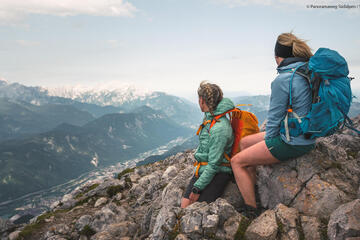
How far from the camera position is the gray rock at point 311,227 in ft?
19.5

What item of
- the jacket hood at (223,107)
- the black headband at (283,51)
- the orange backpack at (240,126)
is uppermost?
the black headband at (283,51)

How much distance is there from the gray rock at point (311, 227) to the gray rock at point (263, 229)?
80cm

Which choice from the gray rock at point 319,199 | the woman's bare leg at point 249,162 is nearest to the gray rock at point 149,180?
the woman's bare leg at point 249,162

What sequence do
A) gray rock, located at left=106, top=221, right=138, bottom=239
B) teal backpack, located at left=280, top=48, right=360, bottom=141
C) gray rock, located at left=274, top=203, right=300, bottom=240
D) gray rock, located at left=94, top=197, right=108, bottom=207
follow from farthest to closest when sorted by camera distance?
gray rock, located at left=94, top=197, right=108, bottom=207 → gray rock, located at left=106, top=221, right=138, bottom=239 → gray rock, located at left=274, top=203, right=300, bottom=240 → teal backpack, located at left=280, top=48, right=360, bottom=141

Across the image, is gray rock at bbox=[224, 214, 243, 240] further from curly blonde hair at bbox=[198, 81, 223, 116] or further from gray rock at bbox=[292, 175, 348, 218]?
curly blonde hair at bbox=[198, 81, 223, 116]

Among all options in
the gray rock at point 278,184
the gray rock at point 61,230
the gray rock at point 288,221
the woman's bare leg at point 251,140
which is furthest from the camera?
the gray rock at point 61,230

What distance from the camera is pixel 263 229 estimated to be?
627cm

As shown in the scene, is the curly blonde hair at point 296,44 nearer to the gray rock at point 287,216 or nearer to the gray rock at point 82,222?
the gray rock at point 287,216

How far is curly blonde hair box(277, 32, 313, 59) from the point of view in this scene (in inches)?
245

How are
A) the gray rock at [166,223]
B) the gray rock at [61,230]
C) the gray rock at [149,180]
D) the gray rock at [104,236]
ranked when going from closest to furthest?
the gray rock at [166,223]
the gray rock at [104,236]
the gray rock at [61,230]
the gray rock at [149,180]

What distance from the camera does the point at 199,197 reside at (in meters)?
8.02

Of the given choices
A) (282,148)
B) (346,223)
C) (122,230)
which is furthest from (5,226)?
(346,223)

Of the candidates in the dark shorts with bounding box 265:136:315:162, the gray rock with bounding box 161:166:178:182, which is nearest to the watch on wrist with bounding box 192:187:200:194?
the dark shorts with bounding box 265:136:315:162

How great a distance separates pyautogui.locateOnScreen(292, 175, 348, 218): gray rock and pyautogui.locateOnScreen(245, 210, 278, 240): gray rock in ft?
3.66
